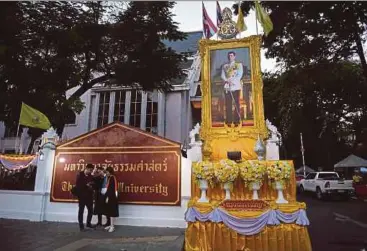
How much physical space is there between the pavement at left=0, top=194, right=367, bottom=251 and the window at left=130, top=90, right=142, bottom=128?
990 centimetres

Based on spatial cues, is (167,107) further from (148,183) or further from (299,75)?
(148,183)

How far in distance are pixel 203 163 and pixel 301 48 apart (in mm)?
9970

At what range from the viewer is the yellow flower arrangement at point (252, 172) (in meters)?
6.43

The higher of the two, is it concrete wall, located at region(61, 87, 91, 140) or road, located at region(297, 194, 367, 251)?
concrete wall, located at region(61, 87, 91, 140)

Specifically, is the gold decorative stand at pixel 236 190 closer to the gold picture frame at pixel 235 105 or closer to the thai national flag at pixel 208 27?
the gold picture frame at pixel 235 105

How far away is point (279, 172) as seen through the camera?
6332 millimetres

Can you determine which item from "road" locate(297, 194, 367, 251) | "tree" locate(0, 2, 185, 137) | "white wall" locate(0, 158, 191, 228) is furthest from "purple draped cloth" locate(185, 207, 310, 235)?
"tree" locate(0, 2, 185, 137)

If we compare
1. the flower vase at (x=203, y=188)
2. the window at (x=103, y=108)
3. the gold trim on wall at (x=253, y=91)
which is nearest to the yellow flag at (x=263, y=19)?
the gold trim on wall at (x=253, y=91)

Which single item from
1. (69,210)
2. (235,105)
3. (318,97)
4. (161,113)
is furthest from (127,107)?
(318,97)

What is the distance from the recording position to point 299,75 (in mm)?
15367

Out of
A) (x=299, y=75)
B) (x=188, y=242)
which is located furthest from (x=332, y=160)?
(x=188, y=242)

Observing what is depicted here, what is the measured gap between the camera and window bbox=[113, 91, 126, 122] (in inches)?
752

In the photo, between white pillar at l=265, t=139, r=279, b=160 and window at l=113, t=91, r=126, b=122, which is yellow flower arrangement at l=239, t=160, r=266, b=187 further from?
window at l=113, t=91, r=126, b=122

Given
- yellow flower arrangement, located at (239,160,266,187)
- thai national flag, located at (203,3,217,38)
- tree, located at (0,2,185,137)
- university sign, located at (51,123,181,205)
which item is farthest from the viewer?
tree, located at (0,2,185,137)
